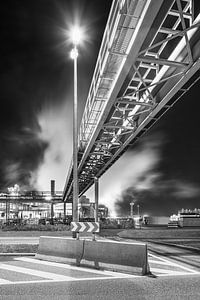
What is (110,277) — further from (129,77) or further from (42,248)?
(129,77)

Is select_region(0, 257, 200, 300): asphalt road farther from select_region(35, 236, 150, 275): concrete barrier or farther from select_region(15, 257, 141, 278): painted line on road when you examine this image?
select_region(35, 236, 150, 275): concrete barrier

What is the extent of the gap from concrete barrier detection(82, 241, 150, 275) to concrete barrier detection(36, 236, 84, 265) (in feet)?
0.95

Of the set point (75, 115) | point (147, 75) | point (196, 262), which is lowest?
point (196, 262)

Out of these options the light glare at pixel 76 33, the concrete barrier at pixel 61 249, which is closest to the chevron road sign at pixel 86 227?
the concrete barrier at pixel 61 249

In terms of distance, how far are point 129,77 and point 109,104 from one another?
2.88 m

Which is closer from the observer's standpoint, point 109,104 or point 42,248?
point 42,248

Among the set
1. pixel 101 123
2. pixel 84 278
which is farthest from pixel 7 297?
pixel 101 123

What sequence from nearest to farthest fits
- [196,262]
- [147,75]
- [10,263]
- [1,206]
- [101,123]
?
[10,263]
[196,262]
[147,75]
[101,123]
[1,206]

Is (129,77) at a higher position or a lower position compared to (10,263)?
higher

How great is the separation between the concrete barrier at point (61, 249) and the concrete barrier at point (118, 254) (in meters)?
0.29

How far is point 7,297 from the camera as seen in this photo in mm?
6898

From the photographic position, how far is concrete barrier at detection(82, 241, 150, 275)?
9641mm

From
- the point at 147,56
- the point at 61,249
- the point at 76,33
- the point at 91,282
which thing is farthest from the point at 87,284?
the point at 76,33

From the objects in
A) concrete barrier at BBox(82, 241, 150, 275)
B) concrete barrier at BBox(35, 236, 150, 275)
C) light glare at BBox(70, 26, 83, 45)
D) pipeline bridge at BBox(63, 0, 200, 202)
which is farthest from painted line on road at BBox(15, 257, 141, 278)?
light glare at BBox(70, 26, 83, 45)
